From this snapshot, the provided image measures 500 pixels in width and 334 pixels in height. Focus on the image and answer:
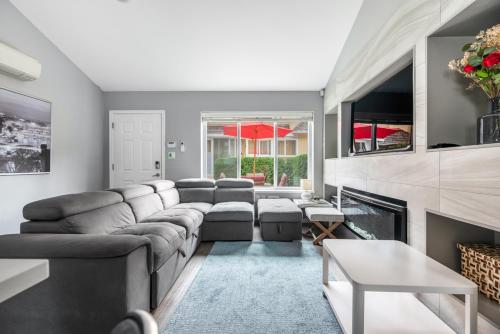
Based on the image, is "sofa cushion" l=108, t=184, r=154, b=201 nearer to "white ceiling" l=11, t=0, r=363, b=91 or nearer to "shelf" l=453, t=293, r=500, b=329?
"white ceiling" l=11, t=0, r=363, b=91

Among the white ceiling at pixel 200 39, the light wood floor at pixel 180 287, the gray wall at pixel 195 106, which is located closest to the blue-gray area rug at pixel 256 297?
the light wood floor at pixel 180 287

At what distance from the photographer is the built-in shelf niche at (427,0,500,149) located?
67.0 inches

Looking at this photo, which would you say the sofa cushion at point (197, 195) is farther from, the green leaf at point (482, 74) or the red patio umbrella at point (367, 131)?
the green leaf at point (482, 74)

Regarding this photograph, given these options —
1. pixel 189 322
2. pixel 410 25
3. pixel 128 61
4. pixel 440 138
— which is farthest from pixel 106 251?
pixel 128 61

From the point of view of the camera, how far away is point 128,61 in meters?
4.02

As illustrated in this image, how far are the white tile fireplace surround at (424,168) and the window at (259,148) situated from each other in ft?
6.93

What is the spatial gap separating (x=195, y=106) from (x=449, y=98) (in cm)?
399

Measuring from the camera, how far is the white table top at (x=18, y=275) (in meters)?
0.74

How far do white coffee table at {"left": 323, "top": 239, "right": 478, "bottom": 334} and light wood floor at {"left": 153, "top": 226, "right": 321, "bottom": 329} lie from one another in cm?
117

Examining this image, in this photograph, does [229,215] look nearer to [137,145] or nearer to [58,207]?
[58,207]

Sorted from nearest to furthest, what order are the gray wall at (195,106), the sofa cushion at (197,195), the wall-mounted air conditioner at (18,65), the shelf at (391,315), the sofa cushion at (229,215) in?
the shelf at (391,315), the wall-mounted air conditioner at (18,65), the sofa cushion at (229,215), the sofa cushion at (197,195), the gray wall at (195,106)

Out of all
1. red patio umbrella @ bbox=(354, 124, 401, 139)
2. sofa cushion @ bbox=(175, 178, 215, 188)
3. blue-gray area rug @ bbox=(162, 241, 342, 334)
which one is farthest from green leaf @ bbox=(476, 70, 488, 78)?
sofa cushion @ bbox=(175, 178, 215, 188)

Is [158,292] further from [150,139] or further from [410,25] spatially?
[150,139]

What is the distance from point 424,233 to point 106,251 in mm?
2095
